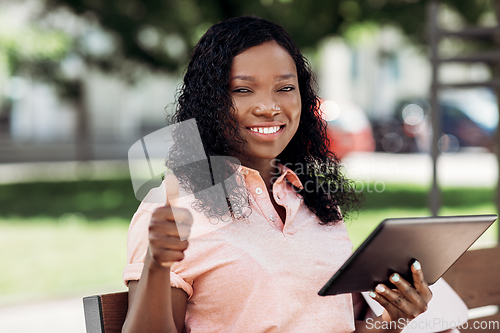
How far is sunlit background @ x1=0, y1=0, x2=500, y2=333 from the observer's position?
193 inches

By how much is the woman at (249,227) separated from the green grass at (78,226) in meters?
0.97

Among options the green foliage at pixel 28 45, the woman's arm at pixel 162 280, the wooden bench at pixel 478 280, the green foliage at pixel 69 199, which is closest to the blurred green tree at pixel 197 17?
the green foliage at pixel 28 45

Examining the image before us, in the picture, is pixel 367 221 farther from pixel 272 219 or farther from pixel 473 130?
pixel 473 130

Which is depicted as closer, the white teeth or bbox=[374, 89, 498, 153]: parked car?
the white teeth


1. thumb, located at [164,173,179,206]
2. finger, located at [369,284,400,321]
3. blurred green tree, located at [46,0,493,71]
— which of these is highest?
blurred green tree, located at [46,0,493,71]

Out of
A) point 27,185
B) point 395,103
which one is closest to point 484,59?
point 27,185

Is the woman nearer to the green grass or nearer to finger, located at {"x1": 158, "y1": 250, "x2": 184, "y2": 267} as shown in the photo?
finger, located at {"x1": 158, "y1": 250, "x2": 184, "y2": 267}

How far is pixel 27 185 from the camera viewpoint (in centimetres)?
1009

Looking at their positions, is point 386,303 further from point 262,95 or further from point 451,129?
point 451,129

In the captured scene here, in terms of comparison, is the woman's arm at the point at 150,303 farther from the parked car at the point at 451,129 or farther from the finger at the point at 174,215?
the parked car at the point at 451,129

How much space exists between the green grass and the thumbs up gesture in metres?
1.58

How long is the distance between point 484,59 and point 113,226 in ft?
14.5

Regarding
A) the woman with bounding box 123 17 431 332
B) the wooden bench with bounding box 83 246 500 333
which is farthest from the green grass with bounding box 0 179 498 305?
the woman with bounding box 123 17 431 332

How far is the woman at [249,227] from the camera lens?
1.54 m
